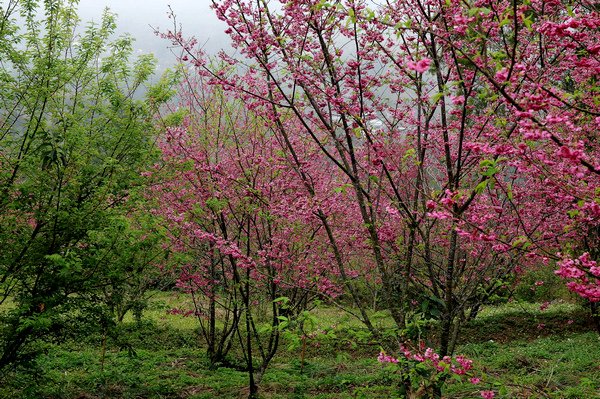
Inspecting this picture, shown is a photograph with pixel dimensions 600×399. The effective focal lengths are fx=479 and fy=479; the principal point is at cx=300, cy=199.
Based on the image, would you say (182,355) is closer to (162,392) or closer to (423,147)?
(162,392)

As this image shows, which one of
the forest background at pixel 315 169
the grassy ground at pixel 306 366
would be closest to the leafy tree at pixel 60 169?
the forest background at pixel 315 169

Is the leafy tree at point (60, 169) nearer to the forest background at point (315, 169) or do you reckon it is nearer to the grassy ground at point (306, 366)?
the forest background at point (315, 169)

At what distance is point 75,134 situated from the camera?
18.5 feet

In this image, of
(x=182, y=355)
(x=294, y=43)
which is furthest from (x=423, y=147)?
(x=182, y=355)

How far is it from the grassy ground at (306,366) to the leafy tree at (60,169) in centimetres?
136

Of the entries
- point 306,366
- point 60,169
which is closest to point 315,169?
point 306,366

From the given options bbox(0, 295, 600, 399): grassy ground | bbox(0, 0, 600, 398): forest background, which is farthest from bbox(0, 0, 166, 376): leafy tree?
bbox(0, 295, 600, 399): grassy ground

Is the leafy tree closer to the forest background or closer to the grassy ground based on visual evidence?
the forest background

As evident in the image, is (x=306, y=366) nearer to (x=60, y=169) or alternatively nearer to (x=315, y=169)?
(x=315, y=169)

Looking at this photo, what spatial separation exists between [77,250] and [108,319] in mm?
1217

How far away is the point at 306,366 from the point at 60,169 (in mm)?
7567

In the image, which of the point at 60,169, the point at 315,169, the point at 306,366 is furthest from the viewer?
the point at 306,366

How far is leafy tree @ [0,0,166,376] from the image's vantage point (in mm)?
5516

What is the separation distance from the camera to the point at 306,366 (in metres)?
11.1
